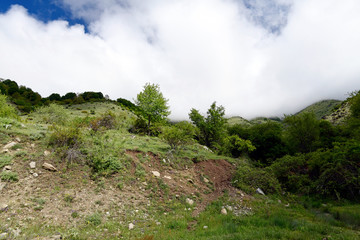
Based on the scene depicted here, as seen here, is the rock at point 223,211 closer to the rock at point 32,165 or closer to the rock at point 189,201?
the rock at point 189,201

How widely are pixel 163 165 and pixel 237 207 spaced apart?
19.2ft

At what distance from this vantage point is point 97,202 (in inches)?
287

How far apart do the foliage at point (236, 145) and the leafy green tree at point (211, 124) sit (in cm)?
407

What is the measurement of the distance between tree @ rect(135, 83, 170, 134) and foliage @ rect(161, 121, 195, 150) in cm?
1115

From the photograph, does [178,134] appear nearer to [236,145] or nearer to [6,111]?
[236,145]

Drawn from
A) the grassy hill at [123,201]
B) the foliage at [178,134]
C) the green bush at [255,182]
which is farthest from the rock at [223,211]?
the foliage at [178,134]

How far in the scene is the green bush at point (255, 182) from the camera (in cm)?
1309

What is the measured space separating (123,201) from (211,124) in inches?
989

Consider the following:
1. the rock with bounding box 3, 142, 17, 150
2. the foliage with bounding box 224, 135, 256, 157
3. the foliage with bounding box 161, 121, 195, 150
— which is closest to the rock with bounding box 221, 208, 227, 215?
the foliage with bounding box 161, 121, 195, 150

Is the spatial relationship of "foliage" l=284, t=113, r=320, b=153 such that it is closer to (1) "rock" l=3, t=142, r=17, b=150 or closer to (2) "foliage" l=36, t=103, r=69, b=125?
(1) "rock" l=3, t=142, r=17, b=150

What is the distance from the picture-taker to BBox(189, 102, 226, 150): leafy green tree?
102 feet

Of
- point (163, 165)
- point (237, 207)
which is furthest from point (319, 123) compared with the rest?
point (163, 165)

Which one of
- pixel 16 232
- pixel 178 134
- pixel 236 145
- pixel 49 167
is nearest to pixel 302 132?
pixel 236 145

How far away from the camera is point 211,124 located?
102ft
